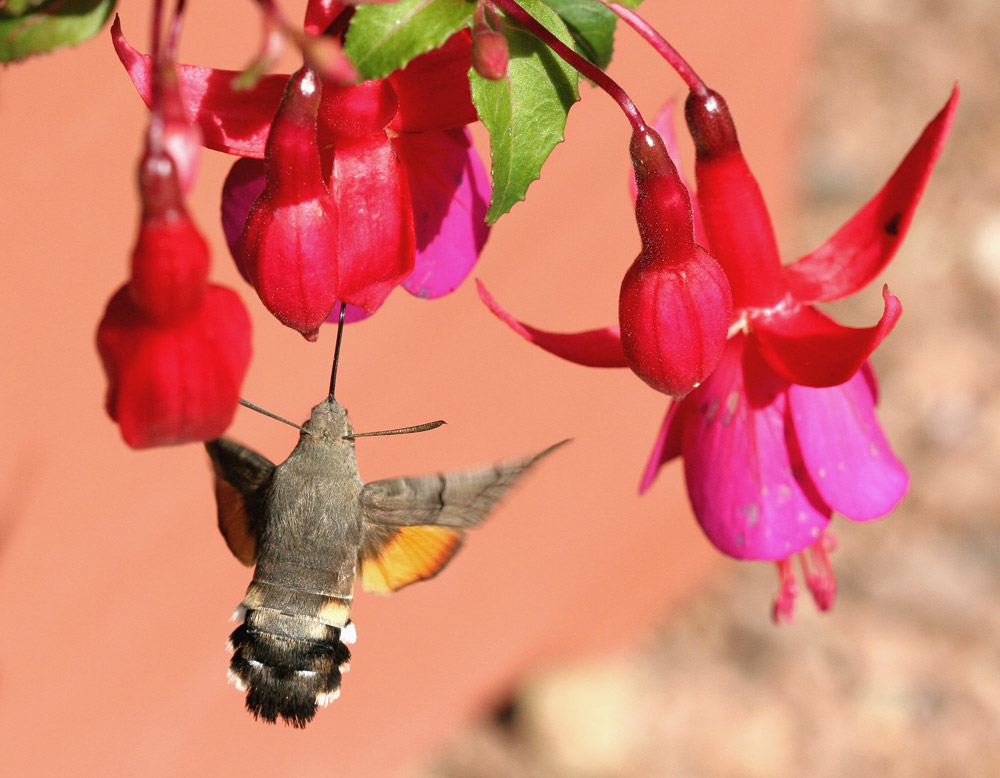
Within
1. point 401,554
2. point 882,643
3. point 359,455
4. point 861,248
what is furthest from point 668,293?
point 882,643

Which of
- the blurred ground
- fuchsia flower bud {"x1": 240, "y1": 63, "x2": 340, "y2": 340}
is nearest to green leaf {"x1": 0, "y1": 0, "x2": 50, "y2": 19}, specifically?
fuchsia flower bud {"x1": 240, "y1": 63, "x2": 340, "y2": 340}

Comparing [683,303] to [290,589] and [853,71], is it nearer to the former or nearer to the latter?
[290,589]

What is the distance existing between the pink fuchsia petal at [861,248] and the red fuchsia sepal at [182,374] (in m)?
0.38

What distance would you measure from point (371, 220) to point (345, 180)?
3cm

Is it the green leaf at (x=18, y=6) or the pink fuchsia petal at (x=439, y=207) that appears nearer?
the green leaf at (x=18, y=6)

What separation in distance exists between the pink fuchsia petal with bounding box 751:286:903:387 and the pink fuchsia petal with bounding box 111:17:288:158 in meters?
0.29

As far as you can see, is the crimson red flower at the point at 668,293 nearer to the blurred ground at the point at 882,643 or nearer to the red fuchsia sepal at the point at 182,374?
the red fuchsia sepal at the point at 182,374

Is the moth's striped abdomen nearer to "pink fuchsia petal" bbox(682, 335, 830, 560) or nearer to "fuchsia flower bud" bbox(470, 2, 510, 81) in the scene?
"pink fuchsia petal" bbox(682, 335, 830, 560)

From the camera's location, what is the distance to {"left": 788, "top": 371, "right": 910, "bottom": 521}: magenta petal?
25.7 inches

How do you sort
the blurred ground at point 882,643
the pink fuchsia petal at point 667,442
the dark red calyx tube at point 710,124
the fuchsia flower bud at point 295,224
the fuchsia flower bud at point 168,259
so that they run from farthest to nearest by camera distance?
the blurred ground at point 882,643 → the pink fuchsia petal at point 667,442 → the dark red calyx tube at point 710,124 → the fuchsia flower bud at point 295,224 → the fuchsia flower bud at point 168,259

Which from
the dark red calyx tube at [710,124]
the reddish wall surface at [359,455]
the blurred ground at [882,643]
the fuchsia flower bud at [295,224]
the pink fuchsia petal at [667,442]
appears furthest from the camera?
the blurred ground at [882,643]

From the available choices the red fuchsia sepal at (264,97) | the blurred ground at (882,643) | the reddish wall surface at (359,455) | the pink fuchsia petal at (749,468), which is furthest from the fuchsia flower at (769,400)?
the blurred ground at (882,643)

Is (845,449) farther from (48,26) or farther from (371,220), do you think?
(48,26)

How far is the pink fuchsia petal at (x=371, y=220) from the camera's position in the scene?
21.2 inches
